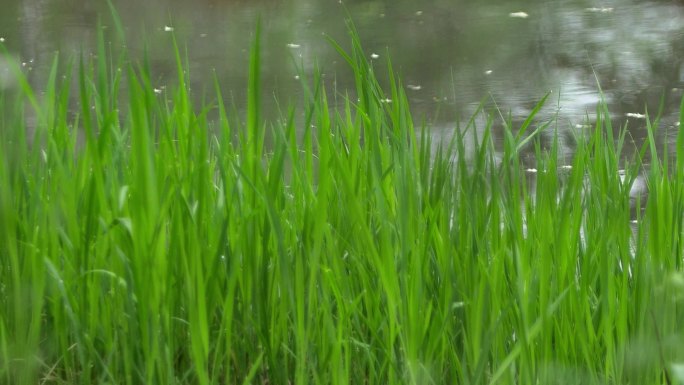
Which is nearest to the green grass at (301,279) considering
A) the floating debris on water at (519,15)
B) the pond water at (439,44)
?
the pond water at (439,44)

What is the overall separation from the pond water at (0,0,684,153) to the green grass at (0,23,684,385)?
8.93ft

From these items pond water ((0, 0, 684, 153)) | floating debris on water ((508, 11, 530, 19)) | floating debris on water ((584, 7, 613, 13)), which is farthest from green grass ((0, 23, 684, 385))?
floating debris on water ((584, 7, 613, 13))

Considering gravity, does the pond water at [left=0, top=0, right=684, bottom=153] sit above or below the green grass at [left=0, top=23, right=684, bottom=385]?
below

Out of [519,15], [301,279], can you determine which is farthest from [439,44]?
[301,279]

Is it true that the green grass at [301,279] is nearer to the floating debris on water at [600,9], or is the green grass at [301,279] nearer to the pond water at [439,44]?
the pond water at [439,44]

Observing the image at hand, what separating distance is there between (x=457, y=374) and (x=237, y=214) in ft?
1.27

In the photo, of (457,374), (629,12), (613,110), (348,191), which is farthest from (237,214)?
(629,12)

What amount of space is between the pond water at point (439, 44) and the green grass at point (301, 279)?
8.93 feet

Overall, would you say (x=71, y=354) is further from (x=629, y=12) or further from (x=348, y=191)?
(x=629, y=12)

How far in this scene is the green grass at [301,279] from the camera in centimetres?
120

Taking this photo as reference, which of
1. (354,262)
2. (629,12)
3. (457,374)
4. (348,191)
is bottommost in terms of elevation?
(629,12)

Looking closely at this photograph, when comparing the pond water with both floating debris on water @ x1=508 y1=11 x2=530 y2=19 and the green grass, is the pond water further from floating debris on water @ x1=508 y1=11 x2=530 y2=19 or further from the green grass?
the green grass

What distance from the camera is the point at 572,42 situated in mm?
6012

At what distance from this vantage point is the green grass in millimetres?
1200
